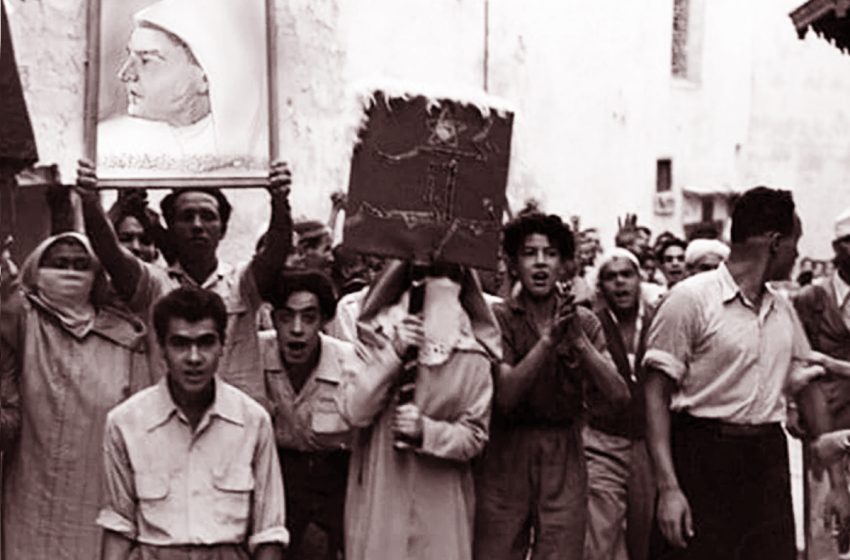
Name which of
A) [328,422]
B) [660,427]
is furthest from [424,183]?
[660,427]

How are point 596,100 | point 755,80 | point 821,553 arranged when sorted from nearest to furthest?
1. point 821,553
2. point 596,100
3. point 755,80

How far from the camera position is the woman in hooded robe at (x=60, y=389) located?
24.8 feet

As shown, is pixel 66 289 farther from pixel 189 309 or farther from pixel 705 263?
pixel 705 263

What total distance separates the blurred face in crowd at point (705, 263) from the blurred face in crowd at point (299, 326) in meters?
3.63

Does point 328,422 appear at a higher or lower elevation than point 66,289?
lower

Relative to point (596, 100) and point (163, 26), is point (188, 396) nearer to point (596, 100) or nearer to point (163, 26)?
point (163, 26)

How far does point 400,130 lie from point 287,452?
140 centimetres

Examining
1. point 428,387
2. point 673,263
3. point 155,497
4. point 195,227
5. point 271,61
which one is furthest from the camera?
point 673,263

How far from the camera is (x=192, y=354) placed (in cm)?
645

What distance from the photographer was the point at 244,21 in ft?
27.3

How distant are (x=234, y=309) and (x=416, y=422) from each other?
3.33 feet

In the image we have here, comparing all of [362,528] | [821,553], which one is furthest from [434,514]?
[821,553]

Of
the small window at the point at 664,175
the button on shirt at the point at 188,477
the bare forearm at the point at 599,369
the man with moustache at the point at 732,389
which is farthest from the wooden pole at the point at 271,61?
the small window at the point at 664,175

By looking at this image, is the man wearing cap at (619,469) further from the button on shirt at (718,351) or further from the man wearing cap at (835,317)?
the button on shirt at (718,351)
